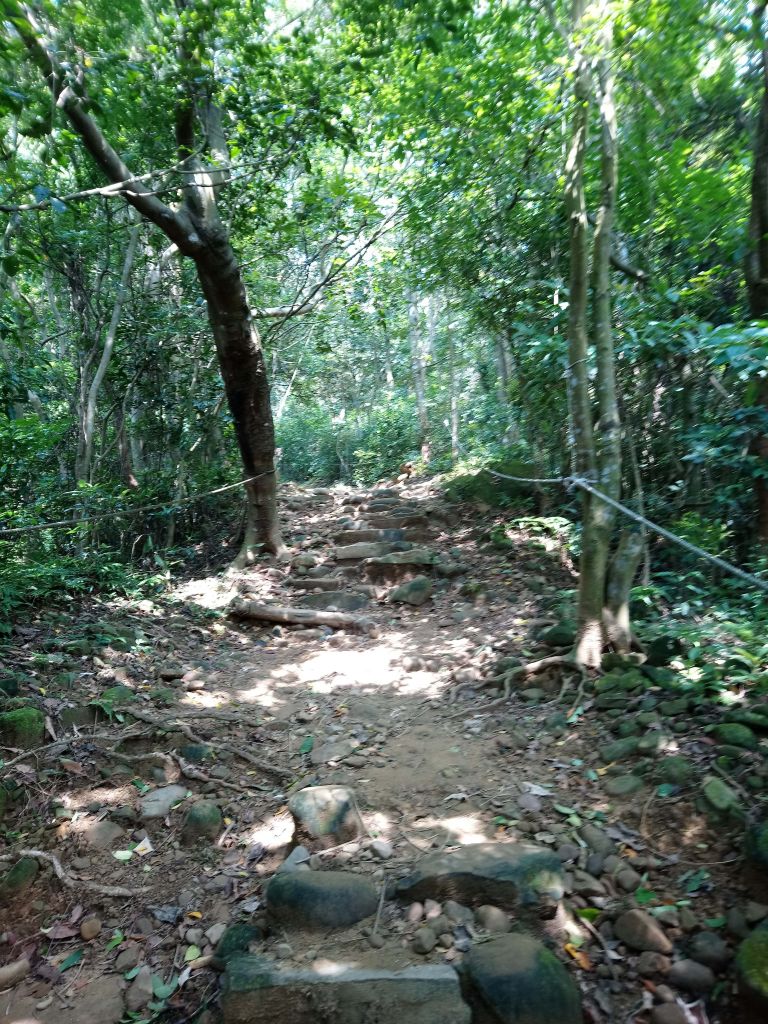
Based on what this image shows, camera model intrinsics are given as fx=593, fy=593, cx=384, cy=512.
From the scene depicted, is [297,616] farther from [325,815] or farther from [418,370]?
[418,370]

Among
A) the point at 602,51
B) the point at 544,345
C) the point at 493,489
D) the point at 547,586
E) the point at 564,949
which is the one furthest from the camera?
the point at 493,489

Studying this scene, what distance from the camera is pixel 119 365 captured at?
25.2ft

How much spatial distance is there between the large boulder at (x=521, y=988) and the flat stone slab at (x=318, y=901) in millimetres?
514

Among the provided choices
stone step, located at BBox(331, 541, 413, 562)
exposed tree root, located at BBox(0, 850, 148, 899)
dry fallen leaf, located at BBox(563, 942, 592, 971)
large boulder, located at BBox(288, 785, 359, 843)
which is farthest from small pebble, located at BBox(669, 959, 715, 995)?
stone step, located at BBox(331, 541, 413, 562)

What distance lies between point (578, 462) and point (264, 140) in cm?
439

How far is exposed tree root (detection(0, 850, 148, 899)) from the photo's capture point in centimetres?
261

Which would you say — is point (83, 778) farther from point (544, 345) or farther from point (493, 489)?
point (493, 489)

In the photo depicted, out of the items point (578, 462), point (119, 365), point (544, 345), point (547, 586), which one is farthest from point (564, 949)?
point (119, 365)

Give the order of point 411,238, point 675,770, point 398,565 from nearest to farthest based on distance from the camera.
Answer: point 675,770
point 398,565
point 411,238

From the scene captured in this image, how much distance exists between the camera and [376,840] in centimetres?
280

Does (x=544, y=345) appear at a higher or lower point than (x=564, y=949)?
higher

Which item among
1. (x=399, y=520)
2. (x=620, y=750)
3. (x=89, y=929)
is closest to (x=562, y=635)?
(x=620, y=750)

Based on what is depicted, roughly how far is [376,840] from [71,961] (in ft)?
4.30

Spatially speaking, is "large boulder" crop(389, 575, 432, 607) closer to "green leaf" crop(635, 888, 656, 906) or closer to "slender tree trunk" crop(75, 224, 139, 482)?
"slender tree trunk" crop(75, 224, 139, 482)
